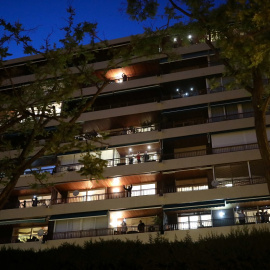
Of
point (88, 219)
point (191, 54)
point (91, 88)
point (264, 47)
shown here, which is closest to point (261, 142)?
point (264, 47)

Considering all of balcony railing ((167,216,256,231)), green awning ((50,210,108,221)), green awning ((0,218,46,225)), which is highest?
green awning ((50,210,108,221))

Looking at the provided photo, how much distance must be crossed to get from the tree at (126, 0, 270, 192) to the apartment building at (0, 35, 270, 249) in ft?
36.8

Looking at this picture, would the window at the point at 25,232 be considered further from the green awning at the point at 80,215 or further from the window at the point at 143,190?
the window at the point at 143,190

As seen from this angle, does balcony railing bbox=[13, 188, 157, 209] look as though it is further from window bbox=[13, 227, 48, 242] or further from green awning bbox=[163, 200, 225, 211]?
green awning bbox=[163, 200, 225, 211]

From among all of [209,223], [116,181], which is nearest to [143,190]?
[116,181]

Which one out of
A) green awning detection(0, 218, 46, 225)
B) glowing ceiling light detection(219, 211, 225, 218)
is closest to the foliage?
glowing ceiling light detection(219, 211, 225, 218)

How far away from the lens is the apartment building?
2564 centimetres

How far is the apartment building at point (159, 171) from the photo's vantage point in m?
25.6

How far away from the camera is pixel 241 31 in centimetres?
1467

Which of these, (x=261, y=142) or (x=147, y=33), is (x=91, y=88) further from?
(x=261, y=142)

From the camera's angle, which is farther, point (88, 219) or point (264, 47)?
point (88, 219)

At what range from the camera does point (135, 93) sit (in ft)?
110

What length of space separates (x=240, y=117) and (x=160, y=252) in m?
20.3

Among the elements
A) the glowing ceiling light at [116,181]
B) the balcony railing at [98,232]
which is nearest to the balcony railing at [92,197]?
the glowing ceiling light at [116,181]
